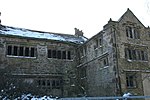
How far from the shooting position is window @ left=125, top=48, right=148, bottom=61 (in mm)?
24141

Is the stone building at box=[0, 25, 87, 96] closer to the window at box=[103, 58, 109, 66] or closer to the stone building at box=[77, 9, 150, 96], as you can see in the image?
the stone building at box=[77, 9, 150, 96]

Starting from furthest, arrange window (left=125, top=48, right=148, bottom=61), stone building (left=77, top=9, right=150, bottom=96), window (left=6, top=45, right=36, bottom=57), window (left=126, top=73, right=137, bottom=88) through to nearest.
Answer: window (left=6, top=45, right=36, bottom=57) < window (left=125, top=48, right=148, bottom=61) < window (left=126, top=73, right=137, bottom=88) < stone building (left=77, top=9, right=150, bottom=96)

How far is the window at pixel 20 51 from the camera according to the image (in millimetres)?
26141

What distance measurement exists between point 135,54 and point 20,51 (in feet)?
44.6

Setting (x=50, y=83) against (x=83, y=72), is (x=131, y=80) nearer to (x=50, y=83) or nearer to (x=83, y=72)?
(x=83, y=72)

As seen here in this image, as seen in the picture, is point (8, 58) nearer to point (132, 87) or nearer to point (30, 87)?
point (30, 87)

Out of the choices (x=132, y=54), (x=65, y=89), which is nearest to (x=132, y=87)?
(x=132, y=54)

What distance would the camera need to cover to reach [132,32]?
25250mm

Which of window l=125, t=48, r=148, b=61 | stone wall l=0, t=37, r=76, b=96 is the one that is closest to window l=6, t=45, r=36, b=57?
stone wall l=0, t=37, r=76, b=96

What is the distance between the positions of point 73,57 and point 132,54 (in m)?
8.55

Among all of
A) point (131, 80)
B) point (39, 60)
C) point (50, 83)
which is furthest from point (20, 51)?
point (131, 80)

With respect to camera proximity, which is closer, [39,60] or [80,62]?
[39,60]

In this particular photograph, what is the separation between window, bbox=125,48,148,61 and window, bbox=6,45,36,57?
11.5 metres

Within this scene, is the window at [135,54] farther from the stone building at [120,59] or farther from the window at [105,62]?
the window at [105,62]
